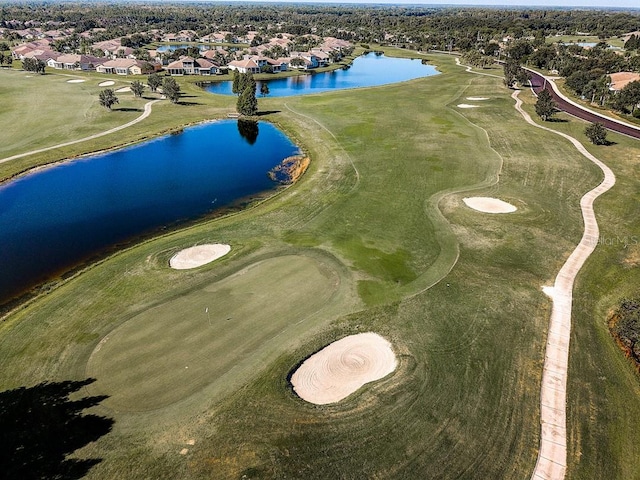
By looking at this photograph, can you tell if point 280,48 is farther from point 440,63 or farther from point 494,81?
point 494,81

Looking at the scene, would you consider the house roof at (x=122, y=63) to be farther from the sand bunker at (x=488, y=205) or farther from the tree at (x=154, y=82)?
the sand bunker at (x=488, y=205)

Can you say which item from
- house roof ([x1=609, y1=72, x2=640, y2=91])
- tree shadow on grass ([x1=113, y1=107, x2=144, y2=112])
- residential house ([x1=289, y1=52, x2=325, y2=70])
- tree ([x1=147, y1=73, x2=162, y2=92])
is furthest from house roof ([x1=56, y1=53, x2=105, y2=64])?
house roof ([x1=609, y1=72, x2=640, y2=91])

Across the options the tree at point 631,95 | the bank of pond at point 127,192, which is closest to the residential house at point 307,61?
the bank of pond at point 127,192

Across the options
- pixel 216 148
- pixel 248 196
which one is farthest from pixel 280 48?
pixel 248 196

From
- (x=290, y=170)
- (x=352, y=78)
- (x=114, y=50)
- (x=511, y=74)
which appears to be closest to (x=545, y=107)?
(x=511, y=74)

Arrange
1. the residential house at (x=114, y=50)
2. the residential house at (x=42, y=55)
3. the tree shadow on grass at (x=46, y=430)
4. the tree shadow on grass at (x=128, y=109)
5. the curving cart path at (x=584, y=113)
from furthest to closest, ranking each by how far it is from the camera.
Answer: the residential house at (x=114, y=50) < the residential house at (x=42, y=55) < the tree shadow on grass at (x=128, y=109) < the curving cart path at (x=584, y=113) < the tree shadow on grass at (x=46, y=430)
